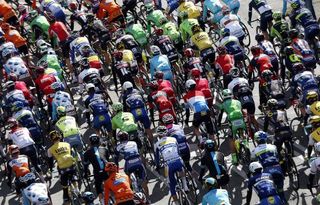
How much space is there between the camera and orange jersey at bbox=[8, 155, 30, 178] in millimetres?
28469

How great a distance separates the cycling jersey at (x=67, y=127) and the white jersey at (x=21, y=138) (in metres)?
0.96

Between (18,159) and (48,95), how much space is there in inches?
188

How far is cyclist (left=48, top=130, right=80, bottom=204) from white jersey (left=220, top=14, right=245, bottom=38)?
1015cm

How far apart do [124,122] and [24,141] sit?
306 centimetres

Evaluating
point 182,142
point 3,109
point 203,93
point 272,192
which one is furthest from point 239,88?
point 3,109

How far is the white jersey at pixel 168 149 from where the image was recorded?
27812 millimetres

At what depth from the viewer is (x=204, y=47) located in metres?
35.2

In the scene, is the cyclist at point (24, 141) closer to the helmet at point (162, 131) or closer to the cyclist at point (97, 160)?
the cyclist at point (97, 160)

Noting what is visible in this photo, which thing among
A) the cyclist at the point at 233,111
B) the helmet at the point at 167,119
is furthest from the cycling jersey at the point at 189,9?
the helmet at the point at 167,119

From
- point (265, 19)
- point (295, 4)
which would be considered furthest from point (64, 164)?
point (295, 4)

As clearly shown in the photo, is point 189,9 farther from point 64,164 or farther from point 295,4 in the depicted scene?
point 64,164

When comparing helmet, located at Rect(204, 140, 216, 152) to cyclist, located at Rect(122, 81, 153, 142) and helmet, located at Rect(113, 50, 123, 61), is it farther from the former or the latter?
helmet, located at Rect(113, 50, 123, 61)

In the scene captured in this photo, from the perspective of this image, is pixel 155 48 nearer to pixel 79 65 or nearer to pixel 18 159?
pixel 79 65

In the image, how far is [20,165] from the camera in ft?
93.8
